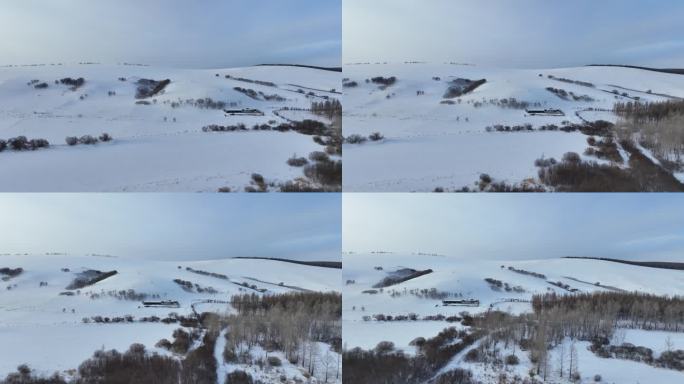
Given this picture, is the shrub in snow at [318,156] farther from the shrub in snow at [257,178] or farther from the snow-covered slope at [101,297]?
the snow-covered slope at [101,297]

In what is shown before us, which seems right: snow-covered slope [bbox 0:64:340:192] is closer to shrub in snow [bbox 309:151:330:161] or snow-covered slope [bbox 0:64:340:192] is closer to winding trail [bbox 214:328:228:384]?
shrub in snow [bbox 309:151:330:161]

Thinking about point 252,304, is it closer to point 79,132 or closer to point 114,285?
point 114,285

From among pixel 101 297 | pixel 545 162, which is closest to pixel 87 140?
pixel 101 297

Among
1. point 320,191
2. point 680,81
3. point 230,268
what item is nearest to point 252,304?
point 230,268

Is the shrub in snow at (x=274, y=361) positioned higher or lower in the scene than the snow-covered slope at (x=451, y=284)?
lower

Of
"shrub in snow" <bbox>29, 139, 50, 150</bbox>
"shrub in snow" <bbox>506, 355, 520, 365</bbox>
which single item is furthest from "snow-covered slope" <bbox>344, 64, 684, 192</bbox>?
"shrub in snow" <bbox>29, 139, 50, 150</bbox>

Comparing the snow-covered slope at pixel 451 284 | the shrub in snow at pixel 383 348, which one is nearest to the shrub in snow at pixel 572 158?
the snow-covered slope at pixel 451 284
